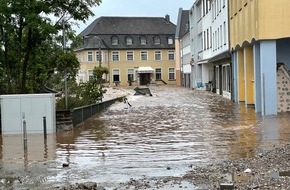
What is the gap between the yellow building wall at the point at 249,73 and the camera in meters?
30.7

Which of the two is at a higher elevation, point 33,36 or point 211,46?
point 211,46

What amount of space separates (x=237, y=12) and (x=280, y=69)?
21.7 feet

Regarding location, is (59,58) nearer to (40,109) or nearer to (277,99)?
(40,109)

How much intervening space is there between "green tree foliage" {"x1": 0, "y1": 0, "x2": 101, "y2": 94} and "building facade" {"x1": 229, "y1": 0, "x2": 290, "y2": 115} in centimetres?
746

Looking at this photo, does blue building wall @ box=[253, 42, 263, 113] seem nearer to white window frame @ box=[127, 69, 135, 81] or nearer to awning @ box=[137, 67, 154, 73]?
awning @ box=[137, 67, 154, 73]

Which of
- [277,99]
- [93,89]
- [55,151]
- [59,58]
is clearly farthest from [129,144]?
[93,89]

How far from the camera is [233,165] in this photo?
11.5 m

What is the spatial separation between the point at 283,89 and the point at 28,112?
504 inches

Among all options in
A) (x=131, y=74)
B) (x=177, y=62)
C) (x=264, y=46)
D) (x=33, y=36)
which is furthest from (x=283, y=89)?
(x=131, y=74)

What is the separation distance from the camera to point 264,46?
1000 inches

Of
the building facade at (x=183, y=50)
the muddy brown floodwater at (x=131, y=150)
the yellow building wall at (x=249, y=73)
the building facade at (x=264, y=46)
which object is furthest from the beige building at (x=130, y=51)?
the muddy brown floodwater at (x=131, y=150)

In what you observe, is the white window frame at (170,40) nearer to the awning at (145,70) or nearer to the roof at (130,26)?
the roof at (130,26)

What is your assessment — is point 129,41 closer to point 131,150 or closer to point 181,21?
point 181,21

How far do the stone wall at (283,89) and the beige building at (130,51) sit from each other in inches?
2816
